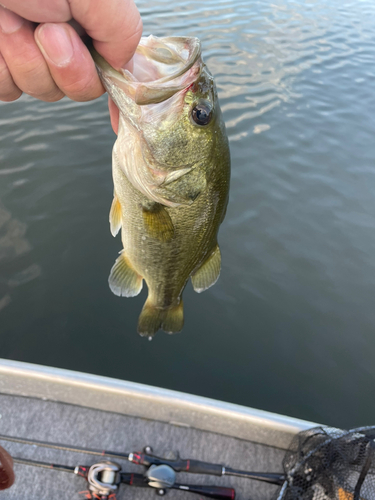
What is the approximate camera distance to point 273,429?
7.91 feet

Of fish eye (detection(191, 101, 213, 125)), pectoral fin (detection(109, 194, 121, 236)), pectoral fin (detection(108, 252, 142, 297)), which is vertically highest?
fish eye (detection(191, 101, 213, 125))

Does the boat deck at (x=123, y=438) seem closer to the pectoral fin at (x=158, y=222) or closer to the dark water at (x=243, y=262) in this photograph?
the dark water at (x=243, y=262)


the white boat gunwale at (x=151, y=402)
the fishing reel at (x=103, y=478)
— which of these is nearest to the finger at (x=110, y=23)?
the white boat gunwale at (x=151, y=402)

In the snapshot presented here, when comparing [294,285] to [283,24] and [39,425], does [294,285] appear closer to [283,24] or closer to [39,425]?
[39,425]

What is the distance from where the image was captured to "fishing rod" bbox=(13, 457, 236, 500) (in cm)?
217

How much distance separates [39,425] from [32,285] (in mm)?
1981

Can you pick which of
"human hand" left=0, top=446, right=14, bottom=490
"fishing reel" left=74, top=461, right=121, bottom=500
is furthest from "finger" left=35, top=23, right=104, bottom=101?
"fishing reel" left=74, top=461, right=121, bottom=500

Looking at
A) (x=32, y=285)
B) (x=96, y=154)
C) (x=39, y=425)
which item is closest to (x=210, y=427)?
(x=39, y=425)

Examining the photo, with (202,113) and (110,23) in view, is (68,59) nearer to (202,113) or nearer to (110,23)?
(110,23)

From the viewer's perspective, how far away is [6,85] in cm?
122

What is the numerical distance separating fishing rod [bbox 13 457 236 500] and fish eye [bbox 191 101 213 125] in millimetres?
2110

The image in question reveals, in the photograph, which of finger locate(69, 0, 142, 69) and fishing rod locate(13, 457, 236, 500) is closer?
finger locate(69, 0, 142, 69)

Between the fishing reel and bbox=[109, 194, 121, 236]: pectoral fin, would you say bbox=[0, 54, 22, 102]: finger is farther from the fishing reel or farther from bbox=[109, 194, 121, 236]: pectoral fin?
the fishing reel

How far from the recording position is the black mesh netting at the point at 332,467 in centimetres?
201
